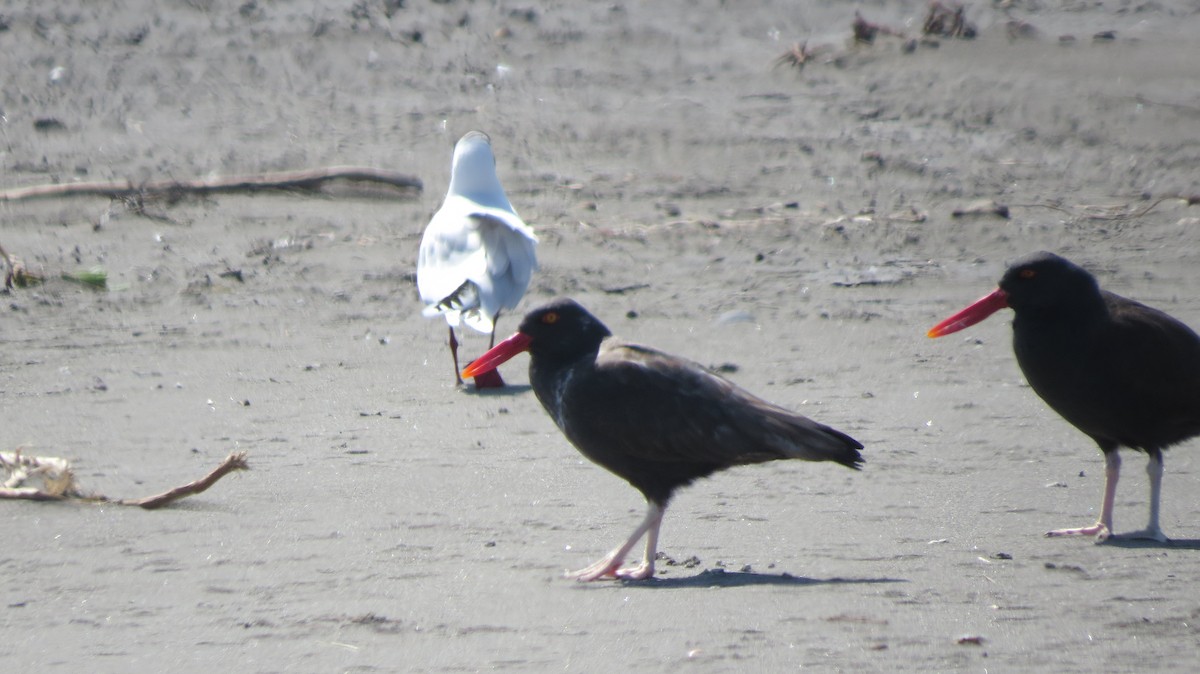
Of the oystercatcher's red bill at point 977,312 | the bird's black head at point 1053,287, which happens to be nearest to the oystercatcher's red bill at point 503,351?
the oystercatcher's red bill at point 977,312

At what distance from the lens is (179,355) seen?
883 centimetres

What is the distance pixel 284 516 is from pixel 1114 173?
8868 mm

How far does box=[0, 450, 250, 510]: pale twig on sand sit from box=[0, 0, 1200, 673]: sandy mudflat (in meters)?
0.09

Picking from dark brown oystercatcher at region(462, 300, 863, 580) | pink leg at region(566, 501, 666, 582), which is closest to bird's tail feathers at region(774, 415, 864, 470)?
dark brown oystercatcher at region(462, 300, 863, 580)

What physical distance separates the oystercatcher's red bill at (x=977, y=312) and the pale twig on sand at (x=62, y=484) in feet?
9.08

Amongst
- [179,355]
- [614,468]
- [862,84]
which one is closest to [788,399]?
[614,468]

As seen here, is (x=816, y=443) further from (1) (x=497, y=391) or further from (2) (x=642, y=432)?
(1) (x=497, y=391)

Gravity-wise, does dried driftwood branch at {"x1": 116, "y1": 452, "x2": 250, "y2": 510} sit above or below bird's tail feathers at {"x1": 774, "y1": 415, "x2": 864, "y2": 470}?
below

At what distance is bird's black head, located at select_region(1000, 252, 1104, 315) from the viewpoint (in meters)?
5.68

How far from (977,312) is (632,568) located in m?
1.75

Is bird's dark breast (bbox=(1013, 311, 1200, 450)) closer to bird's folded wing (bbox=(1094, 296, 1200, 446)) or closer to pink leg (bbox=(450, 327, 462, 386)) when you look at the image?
bird's folded wing (bbox=(1094, 296, 1200, 446))

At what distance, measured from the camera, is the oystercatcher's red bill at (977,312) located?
5.88 meters

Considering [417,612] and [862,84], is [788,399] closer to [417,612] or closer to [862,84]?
[417,612]

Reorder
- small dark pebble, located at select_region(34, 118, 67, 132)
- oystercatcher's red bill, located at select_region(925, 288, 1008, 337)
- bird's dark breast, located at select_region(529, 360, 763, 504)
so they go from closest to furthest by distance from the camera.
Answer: bird's dark breast, located at select_region(529, 360, 763, 504), oystercatcher's red bill, located at select_region(925, 288, 1008, 337), small dark pebble, located at select_region(34, 118, 67, 132)
